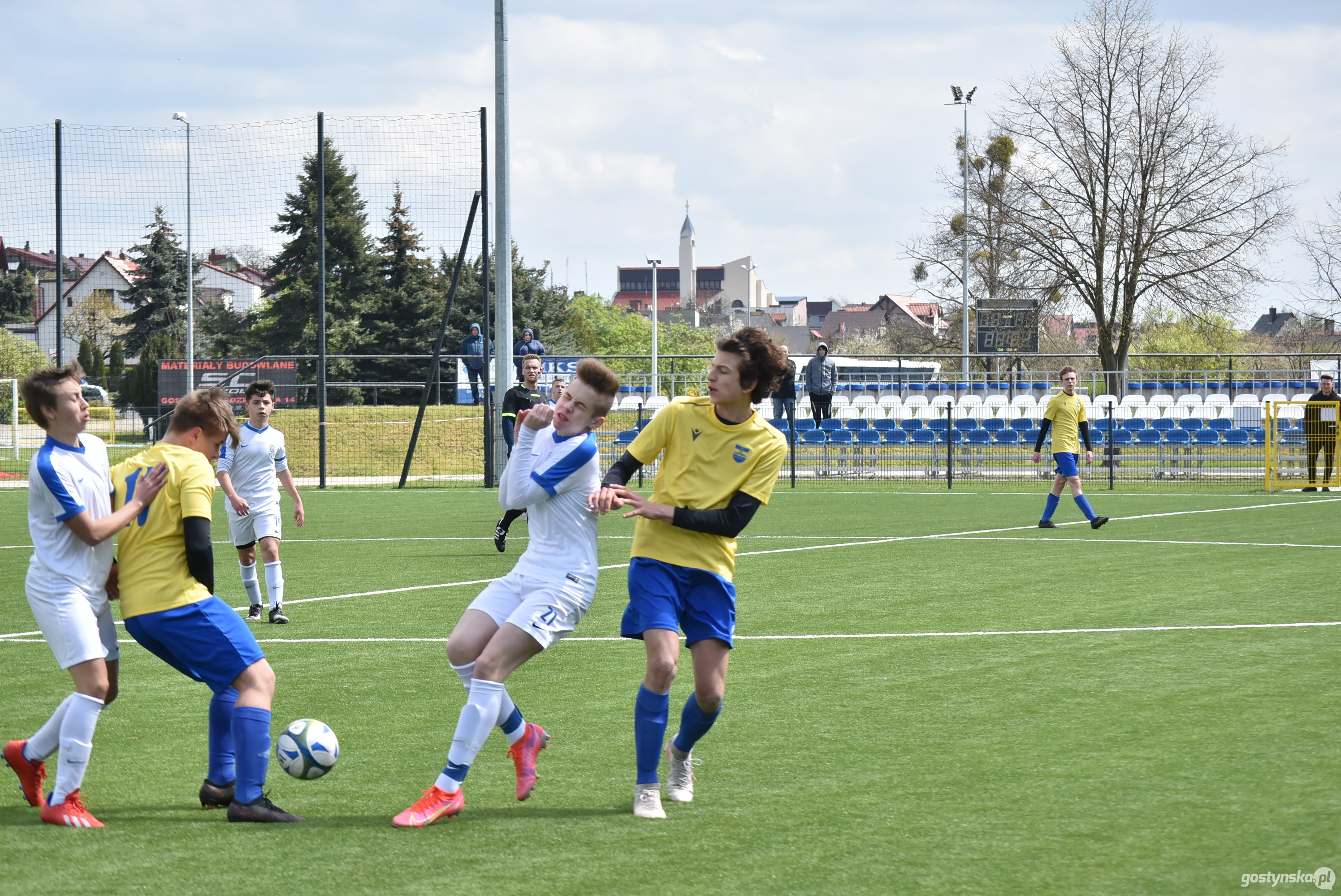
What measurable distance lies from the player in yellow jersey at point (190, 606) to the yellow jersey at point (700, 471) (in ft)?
5.14

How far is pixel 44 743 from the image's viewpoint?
484cm

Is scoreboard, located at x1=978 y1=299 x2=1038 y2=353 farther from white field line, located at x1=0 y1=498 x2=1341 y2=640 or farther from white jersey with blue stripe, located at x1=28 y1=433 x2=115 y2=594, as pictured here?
white jersey with blue stripe, located at x1=28 y1=433 x2=115 y2=594

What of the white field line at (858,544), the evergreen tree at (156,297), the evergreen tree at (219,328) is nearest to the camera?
the white field line at (858,544)

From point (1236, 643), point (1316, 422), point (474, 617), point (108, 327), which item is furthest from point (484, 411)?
point (108, 327)

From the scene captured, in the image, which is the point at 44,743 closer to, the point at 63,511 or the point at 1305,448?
the point at 63,511

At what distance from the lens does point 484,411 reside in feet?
78.5

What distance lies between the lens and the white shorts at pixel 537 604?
475 cm

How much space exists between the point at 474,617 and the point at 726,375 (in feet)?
4.48

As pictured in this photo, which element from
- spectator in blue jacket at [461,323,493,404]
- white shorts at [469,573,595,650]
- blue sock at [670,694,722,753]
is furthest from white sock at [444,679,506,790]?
spectator in blue jacket at [461,323,493,404]

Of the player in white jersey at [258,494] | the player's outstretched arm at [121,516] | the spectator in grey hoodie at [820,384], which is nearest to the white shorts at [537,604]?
the player's outstretched arm at [121,516]

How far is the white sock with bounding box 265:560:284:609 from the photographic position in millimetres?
9406

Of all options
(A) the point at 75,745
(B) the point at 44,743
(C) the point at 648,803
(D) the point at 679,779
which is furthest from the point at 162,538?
(D) the point at 679,779

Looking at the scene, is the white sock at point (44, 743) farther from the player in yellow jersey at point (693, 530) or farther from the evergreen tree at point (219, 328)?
the evergreen tree at point (219, 328)

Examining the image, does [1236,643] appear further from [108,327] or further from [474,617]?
[108,327]
